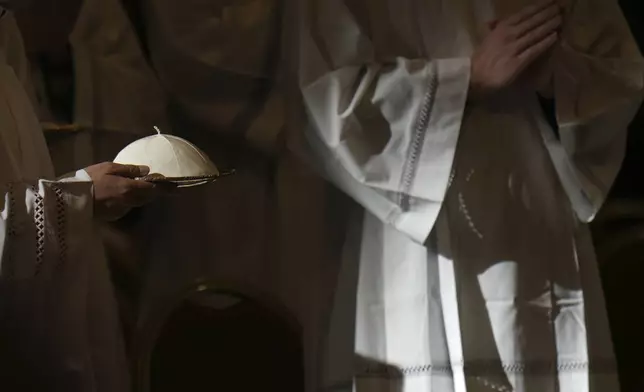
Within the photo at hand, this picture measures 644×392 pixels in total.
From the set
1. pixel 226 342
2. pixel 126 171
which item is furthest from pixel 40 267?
pixel 226 342

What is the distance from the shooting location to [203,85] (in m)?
Result: 1.36

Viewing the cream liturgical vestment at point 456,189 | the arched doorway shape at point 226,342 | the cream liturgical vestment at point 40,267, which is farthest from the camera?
the arched doorway shape at point 226,342

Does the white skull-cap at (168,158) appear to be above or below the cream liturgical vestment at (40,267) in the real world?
above

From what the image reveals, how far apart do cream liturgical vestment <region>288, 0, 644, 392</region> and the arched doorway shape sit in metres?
0.09

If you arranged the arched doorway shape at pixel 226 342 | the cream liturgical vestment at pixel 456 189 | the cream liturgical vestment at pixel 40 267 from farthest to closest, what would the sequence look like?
the arched doorway shape at pixel 226 342
the cream liturgical vestment at pixel 456 189
the cream liturgical vestment at pixel 40 267

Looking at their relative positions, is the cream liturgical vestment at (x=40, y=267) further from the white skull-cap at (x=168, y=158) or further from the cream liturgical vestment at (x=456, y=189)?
the cream liturgical vestment at (x=456, y=189)

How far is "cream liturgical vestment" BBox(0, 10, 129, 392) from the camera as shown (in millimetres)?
892

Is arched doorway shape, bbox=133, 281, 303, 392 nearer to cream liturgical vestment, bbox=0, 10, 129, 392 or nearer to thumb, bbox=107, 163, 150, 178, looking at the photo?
cream liturgical vestment, bbox=0, 10, 129, 392

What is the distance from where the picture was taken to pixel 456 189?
1.17 m

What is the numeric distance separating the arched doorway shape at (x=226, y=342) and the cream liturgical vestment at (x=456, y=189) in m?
0.09

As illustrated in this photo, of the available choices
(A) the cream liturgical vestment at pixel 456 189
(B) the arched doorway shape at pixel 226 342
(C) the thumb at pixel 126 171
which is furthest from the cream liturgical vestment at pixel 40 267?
(A) the cream liturgical vestment at pixel 456 189

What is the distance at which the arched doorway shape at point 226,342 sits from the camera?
1296 millimetres

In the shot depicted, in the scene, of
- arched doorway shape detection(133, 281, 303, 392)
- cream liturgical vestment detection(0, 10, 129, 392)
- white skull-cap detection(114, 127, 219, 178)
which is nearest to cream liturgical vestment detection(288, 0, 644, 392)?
arched doorway shape detection(133, 281, 303, 392)

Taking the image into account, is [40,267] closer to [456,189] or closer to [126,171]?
[126,171]
